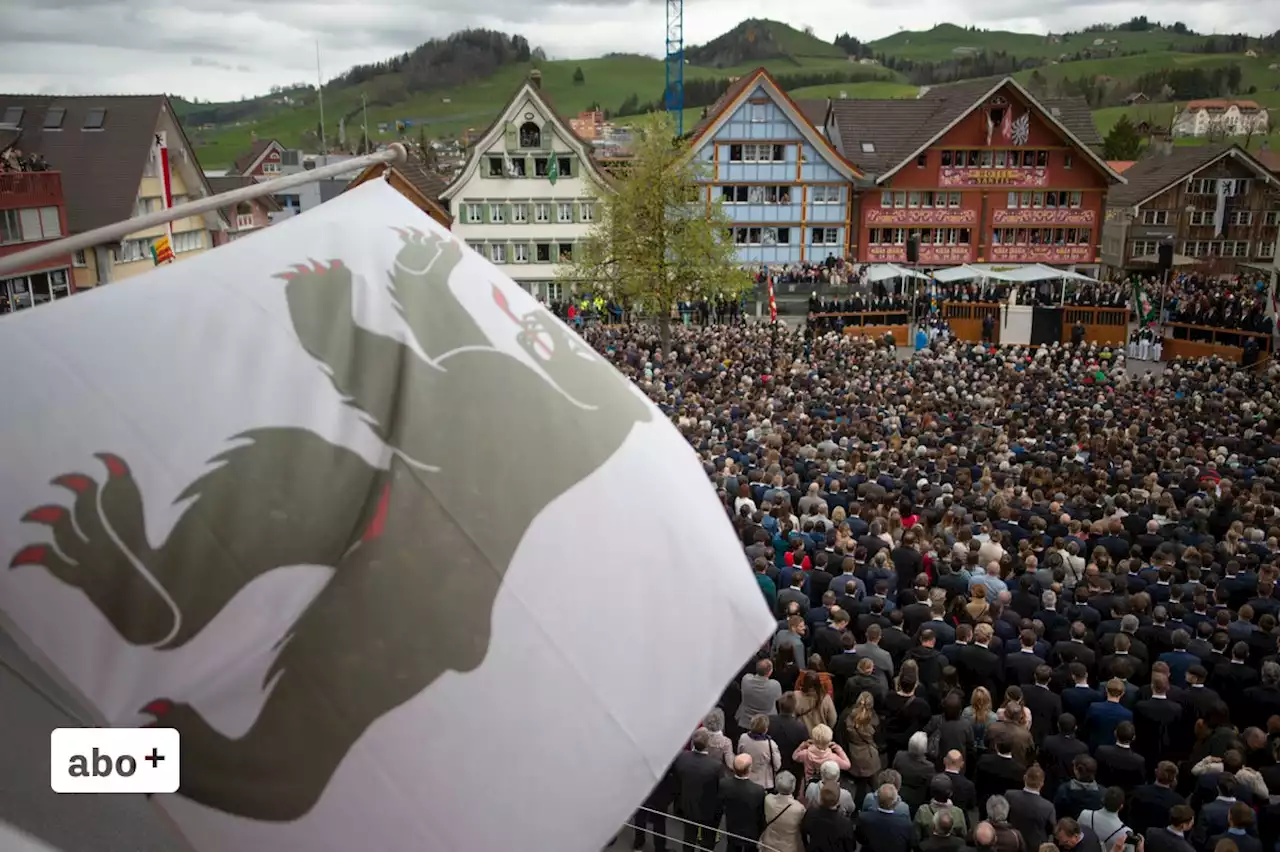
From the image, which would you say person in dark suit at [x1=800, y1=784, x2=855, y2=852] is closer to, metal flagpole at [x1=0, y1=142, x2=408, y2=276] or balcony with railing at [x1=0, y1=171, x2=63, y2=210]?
metal flagpole at [x1=0, y1=142, x2=408, y2=276]

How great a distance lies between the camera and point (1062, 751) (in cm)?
766

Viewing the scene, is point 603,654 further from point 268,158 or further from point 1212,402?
point 268,158

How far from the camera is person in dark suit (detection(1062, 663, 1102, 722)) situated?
8.37 m

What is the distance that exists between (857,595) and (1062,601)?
206 centimetres

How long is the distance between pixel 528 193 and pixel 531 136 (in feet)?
8.12

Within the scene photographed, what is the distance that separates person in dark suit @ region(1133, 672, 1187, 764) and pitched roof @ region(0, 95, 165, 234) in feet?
128

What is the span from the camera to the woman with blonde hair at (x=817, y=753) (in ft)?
23.8

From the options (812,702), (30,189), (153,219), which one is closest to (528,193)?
(30,189)

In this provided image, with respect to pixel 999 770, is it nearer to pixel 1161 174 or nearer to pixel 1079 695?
pixel 1079 695

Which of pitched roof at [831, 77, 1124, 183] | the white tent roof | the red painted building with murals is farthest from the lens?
the red painted building with murals

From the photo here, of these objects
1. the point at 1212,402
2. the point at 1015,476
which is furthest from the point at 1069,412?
the point at 1015,476

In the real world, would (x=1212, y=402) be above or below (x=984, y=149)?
below

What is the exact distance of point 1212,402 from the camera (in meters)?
19.3

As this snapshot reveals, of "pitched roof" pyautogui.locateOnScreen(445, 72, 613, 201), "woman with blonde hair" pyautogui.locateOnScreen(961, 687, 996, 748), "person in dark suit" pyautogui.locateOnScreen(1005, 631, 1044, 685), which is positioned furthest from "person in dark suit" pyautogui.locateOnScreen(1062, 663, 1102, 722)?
"pitched roof" pyautogui.locateOnScreen(445, 72, 613, 201)
